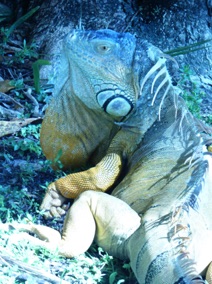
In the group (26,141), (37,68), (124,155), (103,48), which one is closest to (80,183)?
(124,155)

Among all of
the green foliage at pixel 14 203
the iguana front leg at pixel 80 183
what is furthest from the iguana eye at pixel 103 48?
the green foliage at pixel 14 203

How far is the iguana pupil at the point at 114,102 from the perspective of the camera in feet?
15.2

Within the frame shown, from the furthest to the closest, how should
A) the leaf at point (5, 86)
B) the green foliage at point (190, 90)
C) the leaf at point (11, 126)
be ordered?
the green foliage at point (190, 90) < the leaf at point (5, 86) < the leaf at point (11, 126)

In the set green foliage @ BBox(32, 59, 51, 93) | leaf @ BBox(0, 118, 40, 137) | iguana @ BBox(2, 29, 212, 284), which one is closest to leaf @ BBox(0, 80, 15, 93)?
green foliage @ BBox(32, 59, 51, 93)

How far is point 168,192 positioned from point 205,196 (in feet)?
0.73

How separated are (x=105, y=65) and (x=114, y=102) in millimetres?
254

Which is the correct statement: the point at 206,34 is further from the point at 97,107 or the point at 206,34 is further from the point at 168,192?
the point at 168,192

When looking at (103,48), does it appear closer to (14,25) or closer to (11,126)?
(11,126)

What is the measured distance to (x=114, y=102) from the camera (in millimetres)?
4672

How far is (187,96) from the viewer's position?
6.65 meters

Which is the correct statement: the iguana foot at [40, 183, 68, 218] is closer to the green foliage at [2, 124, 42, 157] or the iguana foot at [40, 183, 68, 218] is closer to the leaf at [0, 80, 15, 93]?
the green foliage at [2, 124, 42, 157]

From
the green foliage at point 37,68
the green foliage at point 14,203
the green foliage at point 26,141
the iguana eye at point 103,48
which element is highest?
the iguana eye at point 103,48

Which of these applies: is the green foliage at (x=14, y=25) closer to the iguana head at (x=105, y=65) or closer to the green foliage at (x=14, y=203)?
the iguana head at (x=105, y=65)

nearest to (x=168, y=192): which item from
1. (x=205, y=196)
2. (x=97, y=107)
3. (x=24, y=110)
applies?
(x=205, y=196)
